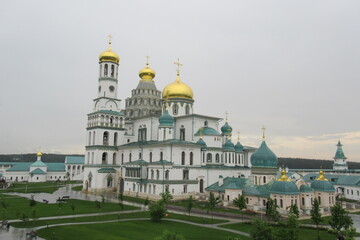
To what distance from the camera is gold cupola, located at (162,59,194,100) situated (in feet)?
186

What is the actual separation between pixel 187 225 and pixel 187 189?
19511 mm

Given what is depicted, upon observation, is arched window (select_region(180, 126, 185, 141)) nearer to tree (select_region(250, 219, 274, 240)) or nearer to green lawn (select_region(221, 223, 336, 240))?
green lawn (select_region(221, 223, 336, 240))

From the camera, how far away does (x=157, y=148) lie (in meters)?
48.8

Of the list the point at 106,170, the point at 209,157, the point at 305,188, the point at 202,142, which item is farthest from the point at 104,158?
the point at 305,188

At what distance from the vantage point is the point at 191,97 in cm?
5769

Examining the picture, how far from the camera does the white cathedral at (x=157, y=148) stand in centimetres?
4688

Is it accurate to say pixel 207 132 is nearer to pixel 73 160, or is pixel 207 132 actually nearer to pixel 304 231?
pixel 304 231

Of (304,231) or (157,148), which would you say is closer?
(304,231)

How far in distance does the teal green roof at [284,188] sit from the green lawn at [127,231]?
1198cm

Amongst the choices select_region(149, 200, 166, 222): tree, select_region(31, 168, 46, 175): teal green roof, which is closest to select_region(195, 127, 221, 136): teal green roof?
select_region(149, 200, 166, 222): tree

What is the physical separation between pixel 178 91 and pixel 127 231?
3573 cm

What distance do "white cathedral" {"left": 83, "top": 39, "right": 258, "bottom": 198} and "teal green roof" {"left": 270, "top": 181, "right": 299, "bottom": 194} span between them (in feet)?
50.9

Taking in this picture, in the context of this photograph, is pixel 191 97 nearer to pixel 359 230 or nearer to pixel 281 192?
pixel 281 192

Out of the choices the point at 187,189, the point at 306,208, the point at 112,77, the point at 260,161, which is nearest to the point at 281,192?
the point at 306,208
